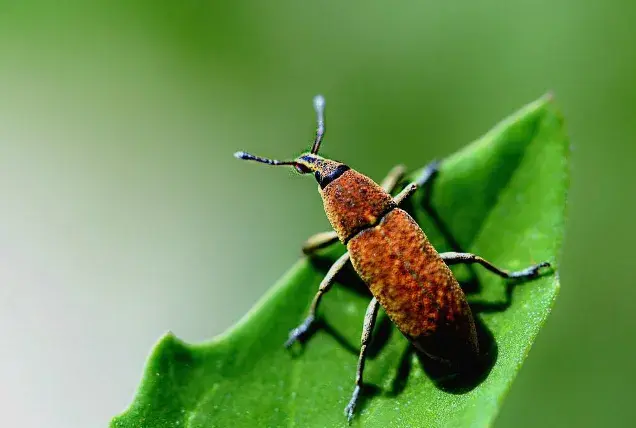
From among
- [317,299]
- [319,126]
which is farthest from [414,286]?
[319,126]

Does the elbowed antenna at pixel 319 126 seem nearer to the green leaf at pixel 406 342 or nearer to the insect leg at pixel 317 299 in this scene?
the insect leg at pixel 317 299

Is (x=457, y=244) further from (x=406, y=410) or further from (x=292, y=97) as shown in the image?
(x=292, y=97)

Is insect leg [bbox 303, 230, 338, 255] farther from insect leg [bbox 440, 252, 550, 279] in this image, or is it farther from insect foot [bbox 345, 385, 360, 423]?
insect foot [bbox 345, 385, 360, 423]

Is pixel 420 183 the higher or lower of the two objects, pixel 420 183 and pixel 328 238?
the higher

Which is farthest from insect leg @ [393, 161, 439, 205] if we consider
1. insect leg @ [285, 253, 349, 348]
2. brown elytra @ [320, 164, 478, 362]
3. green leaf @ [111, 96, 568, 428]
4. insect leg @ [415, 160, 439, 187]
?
insect leg @ [285, 253, 349, 348]

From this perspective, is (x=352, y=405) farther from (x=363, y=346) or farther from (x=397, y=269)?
(x=397, y=269)

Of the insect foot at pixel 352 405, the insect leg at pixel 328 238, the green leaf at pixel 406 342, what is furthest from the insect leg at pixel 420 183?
the insect foot at pixel 352 405

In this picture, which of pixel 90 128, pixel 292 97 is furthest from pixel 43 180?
pixel 292 97
